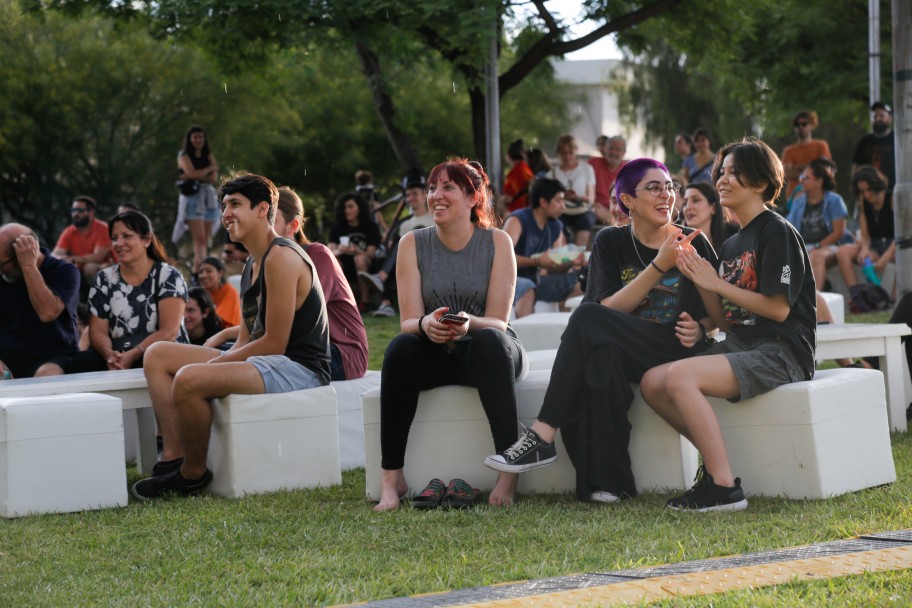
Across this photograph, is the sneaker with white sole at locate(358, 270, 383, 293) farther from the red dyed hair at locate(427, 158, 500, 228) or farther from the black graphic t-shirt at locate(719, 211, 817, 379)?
the black graphic t-shirt at locate(719, 211, 817, 379)

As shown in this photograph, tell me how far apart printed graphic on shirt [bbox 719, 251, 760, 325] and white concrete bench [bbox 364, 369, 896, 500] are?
1.16 feet

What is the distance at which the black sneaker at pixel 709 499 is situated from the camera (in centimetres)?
516

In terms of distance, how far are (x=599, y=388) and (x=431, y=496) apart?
0.83m

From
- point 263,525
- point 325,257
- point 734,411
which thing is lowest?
point 263,525

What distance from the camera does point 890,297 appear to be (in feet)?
43.0

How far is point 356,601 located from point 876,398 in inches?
108

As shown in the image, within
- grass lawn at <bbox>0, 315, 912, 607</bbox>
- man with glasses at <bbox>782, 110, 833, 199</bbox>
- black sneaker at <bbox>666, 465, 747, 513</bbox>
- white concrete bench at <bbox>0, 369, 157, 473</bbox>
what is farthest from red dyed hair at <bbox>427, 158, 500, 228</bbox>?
man with glasses at <bbox>782, 110, 833, 199</bbox>

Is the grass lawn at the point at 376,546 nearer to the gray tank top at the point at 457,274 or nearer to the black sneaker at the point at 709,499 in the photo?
the black sneaker at the point at 709,499

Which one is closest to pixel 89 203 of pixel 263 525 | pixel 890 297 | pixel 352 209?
pixel 352 209

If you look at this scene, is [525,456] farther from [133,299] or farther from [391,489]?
[133,299]

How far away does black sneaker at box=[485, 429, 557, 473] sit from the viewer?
5.44 m

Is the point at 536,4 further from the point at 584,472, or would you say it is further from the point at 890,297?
the point at 584,472

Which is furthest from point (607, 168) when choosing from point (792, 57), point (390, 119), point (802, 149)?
point (792, 57)

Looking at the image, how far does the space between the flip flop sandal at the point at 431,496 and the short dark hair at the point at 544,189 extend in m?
5.36
